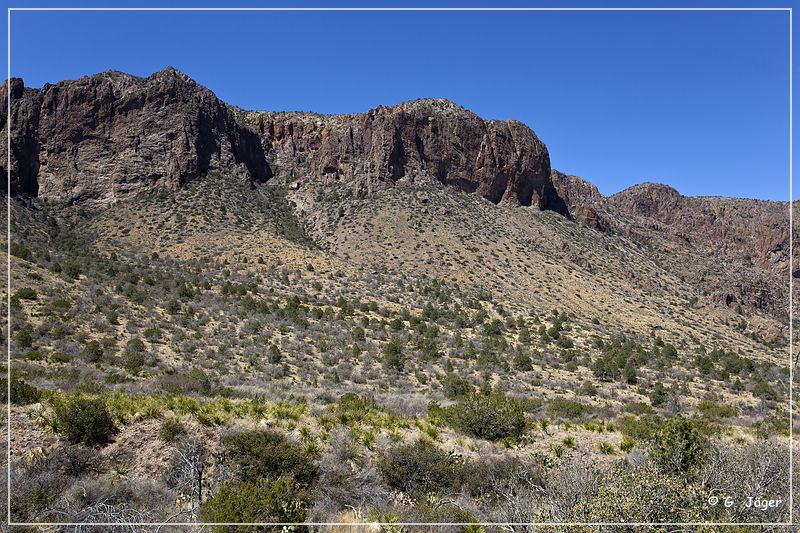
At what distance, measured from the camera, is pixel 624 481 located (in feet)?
22.2

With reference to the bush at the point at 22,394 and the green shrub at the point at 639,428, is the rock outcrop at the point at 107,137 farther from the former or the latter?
the green shrub at the point at 639,428

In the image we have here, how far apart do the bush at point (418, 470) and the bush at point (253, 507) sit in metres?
2.63

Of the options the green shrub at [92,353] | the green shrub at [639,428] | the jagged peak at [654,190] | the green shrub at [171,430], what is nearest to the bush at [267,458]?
the green shrub at [171,430]

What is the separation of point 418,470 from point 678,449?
5.28 meters

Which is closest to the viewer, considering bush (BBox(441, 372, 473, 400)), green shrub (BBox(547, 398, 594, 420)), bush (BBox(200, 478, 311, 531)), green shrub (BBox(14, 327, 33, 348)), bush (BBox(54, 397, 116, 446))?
bush (BBox(200, 478, 311, 531))

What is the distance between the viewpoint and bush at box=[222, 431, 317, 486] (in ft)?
31.1

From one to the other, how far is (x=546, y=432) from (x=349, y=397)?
19.7 feet

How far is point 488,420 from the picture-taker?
41.1 feet

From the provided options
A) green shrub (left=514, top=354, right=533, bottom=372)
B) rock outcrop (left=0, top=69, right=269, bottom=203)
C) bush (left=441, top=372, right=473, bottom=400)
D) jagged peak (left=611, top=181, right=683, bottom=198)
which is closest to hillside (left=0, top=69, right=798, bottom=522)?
green shrub (left=514, top=354, right=533, bottom=372)

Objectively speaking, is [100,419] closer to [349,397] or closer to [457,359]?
[349,397]

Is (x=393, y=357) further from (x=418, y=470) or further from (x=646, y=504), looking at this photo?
(x=646, y=504)

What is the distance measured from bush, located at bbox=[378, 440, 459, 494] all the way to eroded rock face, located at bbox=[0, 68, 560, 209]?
5166cm

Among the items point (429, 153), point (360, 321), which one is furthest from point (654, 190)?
point (360, 321)

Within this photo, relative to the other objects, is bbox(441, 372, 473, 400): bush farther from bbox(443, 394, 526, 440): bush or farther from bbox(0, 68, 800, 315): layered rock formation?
bbox(0, 68, 800, 315): layered rock formation
